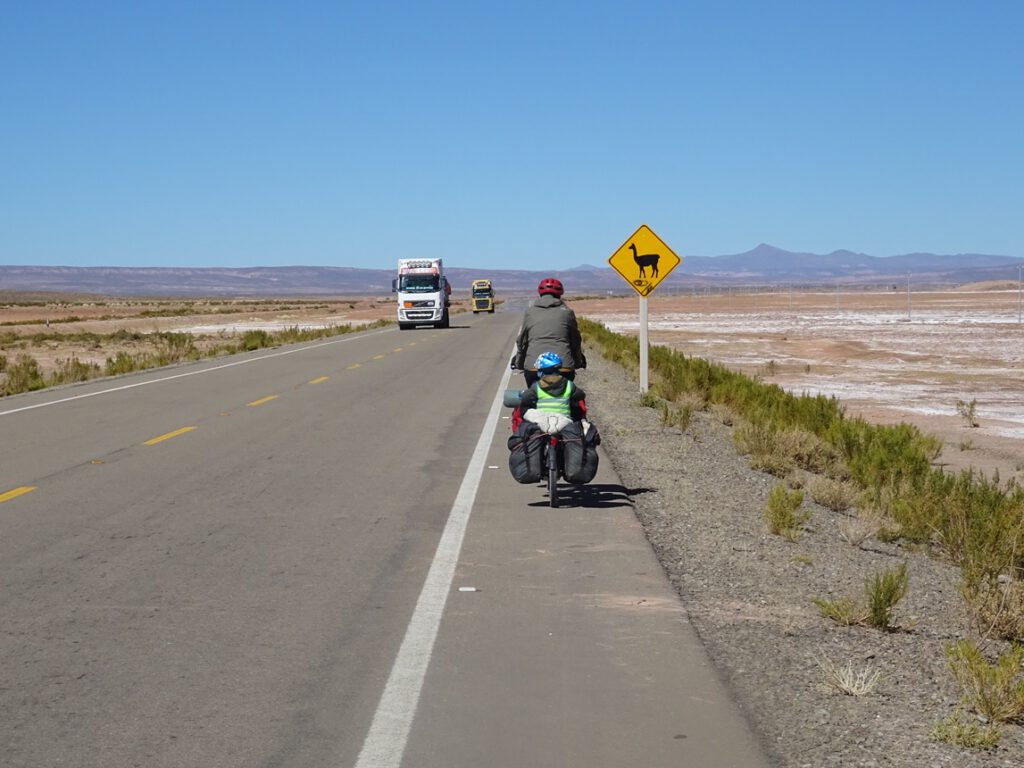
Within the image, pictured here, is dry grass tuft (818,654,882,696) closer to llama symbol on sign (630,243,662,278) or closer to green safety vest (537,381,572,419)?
green safety vest (537,381,572,419)

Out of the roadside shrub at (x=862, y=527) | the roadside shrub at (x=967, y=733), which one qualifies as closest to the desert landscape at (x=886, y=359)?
the roadside shrub at (x=862, y=527)

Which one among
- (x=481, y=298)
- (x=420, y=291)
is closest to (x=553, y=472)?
(x=420, y=291)

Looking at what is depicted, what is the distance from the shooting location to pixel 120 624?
285 inches

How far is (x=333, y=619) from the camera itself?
7.36 m

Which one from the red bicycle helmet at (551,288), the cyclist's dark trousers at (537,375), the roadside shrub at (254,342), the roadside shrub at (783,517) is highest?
the red bicycle helmet at (551,288)

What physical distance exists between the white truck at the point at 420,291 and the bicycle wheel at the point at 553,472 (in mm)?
48518

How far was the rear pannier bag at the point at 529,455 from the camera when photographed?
11047mm

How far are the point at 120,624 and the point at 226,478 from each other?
5561 millimetres

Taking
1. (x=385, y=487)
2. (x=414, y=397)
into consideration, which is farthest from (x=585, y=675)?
(x=414, y=397)

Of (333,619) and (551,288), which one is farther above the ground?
(551,288)

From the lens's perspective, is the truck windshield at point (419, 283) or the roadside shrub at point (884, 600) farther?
the truck windshield at point (419, 283)

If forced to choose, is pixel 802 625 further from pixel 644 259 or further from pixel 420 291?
pixel 420 291

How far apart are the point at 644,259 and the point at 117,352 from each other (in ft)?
107

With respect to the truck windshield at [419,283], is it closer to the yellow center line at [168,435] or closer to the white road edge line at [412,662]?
the yellow center line at [168,435]
